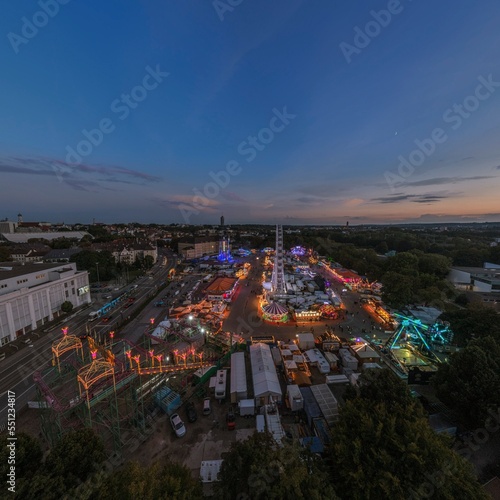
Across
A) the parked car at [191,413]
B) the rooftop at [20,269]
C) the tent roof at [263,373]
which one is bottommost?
the parked car at [191,413]

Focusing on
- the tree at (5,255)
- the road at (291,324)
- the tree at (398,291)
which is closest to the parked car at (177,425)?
the road at (291,324)

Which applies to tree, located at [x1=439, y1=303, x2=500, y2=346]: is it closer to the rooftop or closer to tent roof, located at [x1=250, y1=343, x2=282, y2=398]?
tent roof, located at [x1=250, y1=343, x2=282, y2=398]

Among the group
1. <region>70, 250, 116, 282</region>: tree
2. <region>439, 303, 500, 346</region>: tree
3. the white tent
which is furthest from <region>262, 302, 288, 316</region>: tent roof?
<region>70, 250, 116, 282</region>: tree

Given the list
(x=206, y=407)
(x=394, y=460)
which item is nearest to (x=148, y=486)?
(x=206, y=407)

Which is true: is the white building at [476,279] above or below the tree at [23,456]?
below

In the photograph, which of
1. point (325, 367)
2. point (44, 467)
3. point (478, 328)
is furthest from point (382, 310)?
point (44, 467)

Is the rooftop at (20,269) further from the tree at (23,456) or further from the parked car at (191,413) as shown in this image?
the parked car at (191,413)
